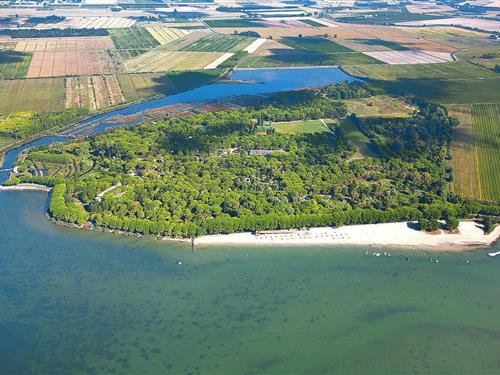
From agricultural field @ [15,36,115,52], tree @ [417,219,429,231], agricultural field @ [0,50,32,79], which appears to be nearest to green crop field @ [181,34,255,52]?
agricultural field @ [15,36,115,52]

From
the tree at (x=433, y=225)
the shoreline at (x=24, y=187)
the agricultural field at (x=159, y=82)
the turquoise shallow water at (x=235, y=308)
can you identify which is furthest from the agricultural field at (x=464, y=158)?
the agricultural field at (x=159, y=82)

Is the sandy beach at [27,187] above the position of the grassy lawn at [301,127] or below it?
below

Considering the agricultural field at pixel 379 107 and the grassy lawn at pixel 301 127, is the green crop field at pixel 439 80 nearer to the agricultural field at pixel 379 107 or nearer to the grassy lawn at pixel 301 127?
the agricultural field at pixel 379 107

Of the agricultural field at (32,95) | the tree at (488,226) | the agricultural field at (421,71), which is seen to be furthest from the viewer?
the agricultural field at (421,71)

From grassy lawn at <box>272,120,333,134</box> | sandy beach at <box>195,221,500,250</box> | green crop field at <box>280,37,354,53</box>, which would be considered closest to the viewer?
sandy beach at <box>195,221,500,250</box>

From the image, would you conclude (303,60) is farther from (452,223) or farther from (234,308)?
(234,308)

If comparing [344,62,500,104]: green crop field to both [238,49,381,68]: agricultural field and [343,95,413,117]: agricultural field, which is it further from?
[238,49,381,68]: agricultural field
